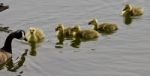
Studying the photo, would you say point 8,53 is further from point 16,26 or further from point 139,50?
point 139,50

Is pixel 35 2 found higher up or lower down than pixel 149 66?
higher up

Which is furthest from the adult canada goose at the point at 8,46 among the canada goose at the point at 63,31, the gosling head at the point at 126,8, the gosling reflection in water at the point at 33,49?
the gosling head at the point at 126,8

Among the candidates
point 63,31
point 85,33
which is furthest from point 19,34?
point 85,33

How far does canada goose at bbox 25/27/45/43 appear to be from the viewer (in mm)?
11723

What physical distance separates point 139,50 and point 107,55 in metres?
0.72

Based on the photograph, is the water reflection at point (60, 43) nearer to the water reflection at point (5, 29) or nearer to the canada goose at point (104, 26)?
the canada goose at point (104, 26)

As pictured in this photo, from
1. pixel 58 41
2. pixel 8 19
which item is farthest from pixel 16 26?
pixel 58 41

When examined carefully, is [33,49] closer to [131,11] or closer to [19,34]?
[19,34]

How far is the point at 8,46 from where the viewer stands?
Answer: 11.0 m

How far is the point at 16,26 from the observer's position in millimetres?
12609

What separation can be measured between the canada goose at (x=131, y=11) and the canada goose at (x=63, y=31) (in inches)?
78.0

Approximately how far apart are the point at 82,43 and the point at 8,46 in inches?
66.7

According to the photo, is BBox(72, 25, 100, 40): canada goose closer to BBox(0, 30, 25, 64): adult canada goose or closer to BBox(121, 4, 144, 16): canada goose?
BBox(0, 30, 25, 64): adult canada goose

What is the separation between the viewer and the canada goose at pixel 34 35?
38.5 ft
